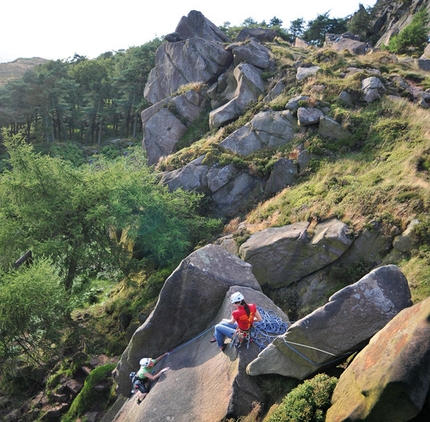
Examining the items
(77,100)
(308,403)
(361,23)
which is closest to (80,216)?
(308,403)

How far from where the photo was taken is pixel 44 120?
60188 mm

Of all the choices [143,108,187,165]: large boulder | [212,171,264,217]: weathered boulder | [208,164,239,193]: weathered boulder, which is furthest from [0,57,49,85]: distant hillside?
[212,171,264,217]: weathered boulder

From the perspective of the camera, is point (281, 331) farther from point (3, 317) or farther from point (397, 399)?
point (3, 317)

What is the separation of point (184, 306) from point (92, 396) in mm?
7148

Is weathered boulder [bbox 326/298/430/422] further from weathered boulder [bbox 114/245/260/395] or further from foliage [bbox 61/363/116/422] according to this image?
foliage [bbox 61/363/116/422]

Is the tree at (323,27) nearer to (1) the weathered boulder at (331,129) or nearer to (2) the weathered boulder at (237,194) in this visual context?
(1) the weathered boulder at (331,129)

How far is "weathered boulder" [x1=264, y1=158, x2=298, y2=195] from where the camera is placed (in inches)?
918

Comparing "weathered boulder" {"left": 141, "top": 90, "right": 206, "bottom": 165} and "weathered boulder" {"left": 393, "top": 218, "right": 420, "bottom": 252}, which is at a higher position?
"weathered boulder" {"left": 141, "top": 90, "right": 206, "bottom": 165}

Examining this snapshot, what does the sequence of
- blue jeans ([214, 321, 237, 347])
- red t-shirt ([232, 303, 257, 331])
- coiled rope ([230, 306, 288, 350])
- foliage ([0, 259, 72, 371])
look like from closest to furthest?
red t-shirt ([232, 303, 257, 331]), coiled rope ([230, 306, 288, 350]), blue jeans ([214, 321, 237, 347]), foliage ([0, 259, 72, 371])

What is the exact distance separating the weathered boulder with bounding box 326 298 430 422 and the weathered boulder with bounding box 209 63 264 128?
26.6m

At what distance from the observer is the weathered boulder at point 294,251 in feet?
51.9

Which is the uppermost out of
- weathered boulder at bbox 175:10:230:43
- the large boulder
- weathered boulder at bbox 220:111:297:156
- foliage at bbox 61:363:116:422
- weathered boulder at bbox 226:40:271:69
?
weathered boulder at bbox 175:10:230:43

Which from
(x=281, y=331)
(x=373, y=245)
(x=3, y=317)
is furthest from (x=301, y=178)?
(x=3, y=317)

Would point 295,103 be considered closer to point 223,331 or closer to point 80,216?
point 80,216
